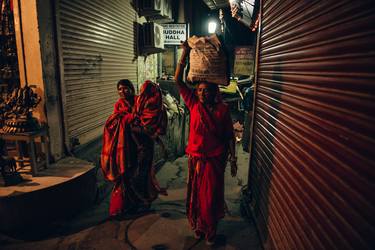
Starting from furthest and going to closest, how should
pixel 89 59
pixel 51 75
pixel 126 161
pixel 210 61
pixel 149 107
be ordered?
Result: pixel 89 59
pixel 51 75
pixel 126 161
pixel 149 107
pixel 210 61

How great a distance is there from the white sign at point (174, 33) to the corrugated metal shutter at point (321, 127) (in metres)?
9.36

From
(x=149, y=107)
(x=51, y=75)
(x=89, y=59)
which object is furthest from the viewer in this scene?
(x=89, y=59)

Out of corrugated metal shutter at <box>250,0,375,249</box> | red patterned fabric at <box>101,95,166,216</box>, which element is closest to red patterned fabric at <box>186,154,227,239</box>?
corrugated metal shutter at <box>250,0,375,249</box>

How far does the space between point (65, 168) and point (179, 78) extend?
2.89 metres

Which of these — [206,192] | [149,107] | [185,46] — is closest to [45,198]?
[149,107]

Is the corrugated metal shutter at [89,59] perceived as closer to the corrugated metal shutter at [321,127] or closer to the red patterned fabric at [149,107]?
the red patterned fabric at [149,107]

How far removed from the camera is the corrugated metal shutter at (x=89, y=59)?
5262mm

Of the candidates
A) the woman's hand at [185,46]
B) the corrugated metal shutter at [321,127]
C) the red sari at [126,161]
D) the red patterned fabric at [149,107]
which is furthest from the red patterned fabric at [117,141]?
the corrugated metal shutter at [321,127]

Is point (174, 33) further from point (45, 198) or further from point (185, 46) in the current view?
point (45, 198)

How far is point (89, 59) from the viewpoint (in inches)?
242

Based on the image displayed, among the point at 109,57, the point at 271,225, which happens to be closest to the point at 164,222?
the point at 271,225

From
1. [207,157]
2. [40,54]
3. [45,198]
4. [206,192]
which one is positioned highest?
[40,54]

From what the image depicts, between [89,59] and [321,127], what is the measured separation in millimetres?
5638

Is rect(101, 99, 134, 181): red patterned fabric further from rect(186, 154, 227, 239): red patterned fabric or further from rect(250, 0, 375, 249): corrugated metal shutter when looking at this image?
rect(250, 0, 375, 249): corrugated metal shutter
